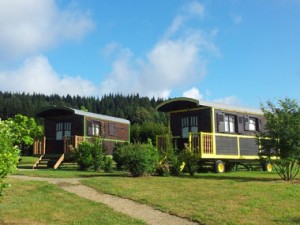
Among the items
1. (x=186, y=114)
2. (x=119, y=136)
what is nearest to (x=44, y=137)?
(x=119, y=136)

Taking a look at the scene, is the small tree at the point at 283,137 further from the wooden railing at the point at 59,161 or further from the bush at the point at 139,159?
the wooden railing at the point at 59,161

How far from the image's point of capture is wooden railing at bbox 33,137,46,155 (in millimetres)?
25875

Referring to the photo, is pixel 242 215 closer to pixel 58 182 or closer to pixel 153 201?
pixel 153 201

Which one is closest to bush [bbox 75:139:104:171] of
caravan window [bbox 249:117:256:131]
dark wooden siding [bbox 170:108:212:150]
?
dark wooden siding [bbox 170:108:212:150]

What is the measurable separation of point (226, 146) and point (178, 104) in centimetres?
352

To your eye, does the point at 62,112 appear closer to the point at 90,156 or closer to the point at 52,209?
the point at 90,156

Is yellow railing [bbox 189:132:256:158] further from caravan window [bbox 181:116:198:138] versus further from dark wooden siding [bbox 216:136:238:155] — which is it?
caravan window [bbox 181:116:198:138]

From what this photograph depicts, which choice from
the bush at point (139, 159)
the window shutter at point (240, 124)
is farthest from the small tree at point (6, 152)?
the window shutter at point (240, 124)

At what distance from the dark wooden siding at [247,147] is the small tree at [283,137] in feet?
16.7

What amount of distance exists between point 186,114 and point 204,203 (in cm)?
1178

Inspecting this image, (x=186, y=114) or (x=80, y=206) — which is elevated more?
(x=186, y=114)

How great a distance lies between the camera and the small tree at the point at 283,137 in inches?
594

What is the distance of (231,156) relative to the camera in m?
20.3

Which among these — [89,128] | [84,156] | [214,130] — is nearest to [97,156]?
[84,156]
